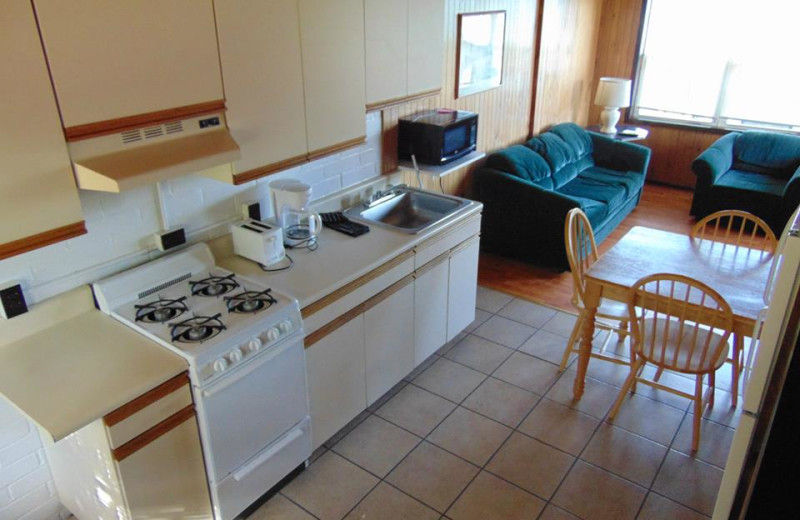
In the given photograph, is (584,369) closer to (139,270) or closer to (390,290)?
(390,290)

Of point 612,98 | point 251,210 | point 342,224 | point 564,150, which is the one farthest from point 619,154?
point 251,210

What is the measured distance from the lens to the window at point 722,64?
629 centimetres

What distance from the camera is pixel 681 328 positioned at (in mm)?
2670

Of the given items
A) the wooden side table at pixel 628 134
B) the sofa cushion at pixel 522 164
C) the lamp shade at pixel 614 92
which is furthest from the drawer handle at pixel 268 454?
the lamp shade at pixel 614 92

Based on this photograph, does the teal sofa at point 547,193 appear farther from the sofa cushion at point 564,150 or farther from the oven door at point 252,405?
the oven door at point 252,405

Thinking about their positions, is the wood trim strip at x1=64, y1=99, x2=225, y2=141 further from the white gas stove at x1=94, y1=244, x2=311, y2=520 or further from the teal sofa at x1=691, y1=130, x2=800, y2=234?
the teal sofa at x1=691, y1=130, x2=800, y2=234

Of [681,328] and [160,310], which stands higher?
[160,310]

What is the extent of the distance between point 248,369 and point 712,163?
5.20 metres

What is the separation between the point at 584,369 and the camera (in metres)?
3.29

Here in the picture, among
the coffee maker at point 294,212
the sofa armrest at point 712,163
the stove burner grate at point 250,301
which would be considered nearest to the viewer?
the stove burner grate at point 250,301

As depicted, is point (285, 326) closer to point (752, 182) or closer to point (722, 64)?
point (752, 182)

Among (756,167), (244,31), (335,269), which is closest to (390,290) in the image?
(335,269)

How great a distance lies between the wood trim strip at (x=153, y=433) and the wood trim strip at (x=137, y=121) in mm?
1007

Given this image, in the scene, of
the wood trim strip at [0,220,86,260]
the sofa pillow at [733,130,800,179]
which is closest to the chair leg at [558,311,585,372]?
the wood trim strip at [0,220,86,260]
